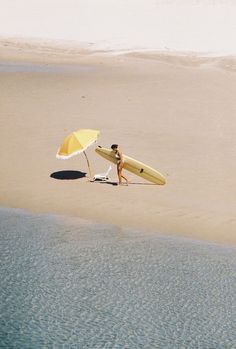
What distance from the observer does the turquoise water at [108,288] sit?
846 centimetres

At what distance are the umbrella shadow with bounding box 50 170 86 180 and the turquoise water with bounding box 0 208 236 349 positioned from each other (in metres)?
2.00

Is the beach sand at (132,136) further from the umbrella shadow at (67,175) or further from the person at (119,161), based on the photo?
the person at (119,161)

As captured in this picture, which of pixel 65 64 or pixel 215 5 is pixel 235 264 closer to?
pixel 65 64

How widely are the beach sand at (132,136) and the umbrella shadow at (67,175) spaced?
14 cm

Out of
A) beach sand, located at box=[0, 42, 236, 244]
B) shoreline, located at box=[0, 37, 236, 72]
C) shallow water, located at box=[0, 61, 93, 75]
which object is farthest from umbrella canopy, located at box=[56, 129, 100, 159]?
shoreline, located at box=[0, 37, 236, 72]

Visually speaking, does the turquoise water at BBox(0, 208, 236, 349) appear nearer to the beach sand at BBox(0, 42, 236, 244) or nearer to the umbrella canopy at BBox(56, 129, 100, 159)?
the beach sand at BBox(0, 42, 236, 244)

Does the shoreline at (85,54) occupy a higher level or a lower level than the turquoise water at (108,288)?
higher

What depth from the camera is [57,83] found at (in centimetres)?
2505

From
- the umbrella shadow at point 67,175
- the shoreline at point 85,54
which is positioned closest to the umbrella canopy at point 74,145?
the umbrella shadow at point 67,175

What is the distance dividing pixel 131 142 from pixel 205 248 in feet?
20.5

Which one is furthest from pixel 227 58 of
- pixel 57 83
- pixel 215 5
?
pixel 215 5

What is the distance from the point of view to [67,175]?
48.6 ft

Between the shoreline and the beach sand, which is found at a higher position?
the shoreline

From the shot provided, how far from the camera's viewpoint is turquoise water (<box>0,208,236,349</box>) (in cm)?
846
